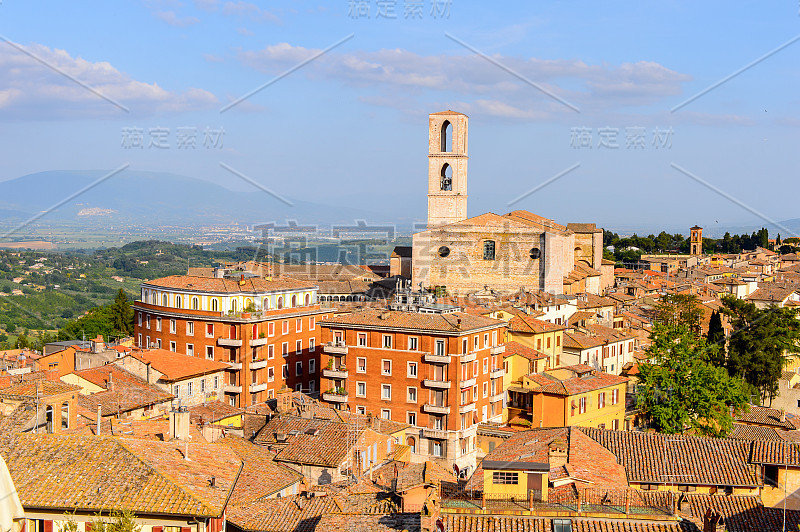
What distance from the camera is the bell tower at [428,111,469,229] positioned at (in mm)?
62969

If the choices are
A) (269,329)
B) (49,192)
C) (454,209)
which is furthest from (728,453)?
(49,192)

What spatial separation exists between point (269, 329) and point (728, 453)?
2225 cm

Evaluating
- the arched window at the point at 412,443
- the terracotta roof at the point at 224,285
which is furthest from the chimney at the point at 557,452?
the terracotta roof at the point at 224,285

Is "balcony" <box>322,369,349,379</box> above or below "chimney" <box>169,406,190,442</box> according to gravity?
below

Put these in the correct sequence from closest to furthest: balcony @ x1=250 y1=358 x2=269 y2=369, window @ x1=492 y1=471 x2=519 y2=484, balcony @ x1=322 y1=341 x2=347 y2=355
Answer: window @ x1=492 y1=471 x2=519 y2=484 → balcony @ x1=322 y1=341 x2=347 y2=355 → balcony @ x1=250 y1=358 x2=269 y2=369

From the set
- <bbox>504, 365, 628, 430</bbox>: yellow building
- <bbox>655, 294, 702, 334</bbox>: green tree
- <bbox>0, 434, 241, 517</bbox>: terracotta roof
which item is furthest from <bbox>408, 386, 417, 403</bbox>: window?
<bbox>655, 294, 702, 334</bbox>: green tree

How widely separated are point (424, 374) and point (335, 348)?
3554 mm

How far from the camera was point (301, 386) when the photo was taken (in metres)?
38.2

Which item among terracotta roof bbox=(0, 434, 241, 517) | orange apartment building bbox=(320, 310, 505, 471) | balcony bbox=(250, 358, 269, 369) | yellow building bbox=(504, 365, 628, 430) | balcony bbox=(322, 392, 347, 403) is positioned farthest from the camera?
balcony bbox=(250, 358, 269, 369)

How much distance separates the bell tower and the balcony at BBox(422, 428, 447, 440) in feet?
115

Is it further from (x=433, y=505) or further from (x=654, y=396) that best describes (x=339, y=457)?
(x=654, y=396)

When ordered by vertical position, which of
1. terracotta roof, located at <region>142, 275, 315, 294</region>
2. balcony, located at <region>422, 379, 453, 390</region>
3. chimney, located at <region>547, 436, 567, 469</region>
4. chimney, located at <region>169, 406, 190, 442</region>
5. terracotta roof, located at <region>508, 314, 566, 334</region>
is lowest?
balcony, located at <region>422, 379, 453, 390</region>

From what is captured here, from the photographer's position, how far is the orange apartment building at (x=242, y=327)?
35562 mm

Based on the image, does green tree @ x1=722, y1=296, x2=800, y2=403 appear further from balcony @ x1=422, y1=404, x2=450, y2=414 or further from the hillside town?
balcony @ x1=422, y1=404, x2=450, y2=414
